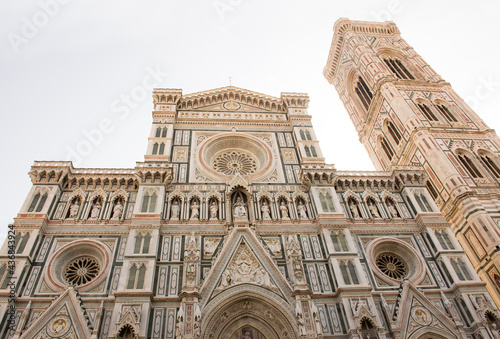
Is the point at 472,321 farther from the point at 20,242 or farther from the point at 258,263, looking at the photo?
the point at 20,242

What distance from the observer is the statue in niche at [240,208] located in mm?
17766

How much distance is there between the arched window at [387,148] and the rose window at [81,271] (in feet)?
72.0

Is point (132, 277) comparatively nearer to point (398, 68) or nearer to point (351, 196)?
point (351, 196)

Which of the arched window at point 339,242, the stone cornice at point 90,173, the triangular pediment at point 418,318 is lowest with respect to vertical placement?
the triangular pediment at point 418,318

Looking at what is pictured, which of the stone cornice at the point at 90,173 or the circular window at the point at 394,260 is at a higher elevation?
the stone cornice at the point at 90,173

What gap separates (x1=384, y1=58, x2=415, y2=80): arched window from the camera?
32.2m

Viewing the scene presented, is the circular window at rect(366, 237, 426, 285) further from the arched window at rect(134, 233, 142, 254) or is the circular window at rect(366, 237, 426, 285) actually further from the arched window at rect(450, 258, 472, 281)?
the arched window at rect(134, 233, 142, 254)

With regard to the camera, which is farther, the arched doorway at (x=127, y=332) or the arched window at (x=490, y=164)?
the arched window at (x=490, y=164)

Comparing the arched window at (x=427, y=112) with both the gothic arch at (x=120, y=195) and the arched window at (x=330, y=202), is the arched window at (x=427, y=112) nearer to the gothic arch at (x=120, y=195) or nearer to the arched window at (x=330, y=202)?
the arched window at (x=330, y=202)

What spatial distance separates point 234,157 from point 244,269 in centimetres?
810

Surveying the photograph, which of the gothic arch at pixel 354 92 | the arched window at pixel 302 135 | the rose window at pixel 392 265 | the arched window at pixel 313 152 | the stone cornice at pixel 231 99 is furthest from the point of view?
the gothic arch at pixel 354 92

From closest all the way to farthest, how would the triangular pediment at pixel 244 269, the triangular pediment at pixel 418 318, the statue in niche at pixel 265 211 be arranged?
the triangular pediment at pixel 418 318 < the triangular pediment at pixel 244 269 < the statue in niche at pixel 265 211

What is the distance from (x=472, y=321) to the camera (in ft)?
48.8

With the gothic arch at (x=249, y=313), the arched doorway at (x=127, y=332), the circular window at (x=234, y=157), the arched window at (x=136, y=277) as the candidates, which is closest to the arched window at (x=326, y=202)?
the circular window at (x=234, y=157)
